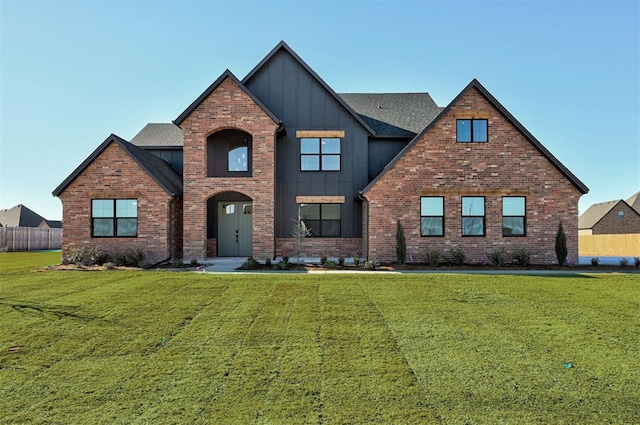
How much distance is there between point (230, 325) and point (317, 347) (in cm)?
192

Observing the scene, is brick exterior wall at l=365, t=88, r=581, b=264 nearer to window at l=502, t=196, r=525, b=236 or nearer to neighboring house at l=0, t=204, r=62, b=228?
window at l=502, t=196, r=525, b=236

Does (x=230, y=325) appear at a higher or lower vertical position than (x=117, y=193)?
lower

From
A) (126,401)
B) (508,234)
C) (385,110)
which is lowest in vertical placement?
(126,401)

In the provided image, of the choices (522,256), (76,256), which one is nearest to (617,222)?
(522,256)

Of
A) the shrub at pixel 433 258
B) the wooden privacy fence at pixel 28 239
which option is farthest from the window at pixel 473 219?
the wooden privacy fence at pixel 28 239

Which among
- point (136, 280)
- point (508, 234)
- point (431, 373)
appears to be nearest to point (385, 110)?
point (508, 234)

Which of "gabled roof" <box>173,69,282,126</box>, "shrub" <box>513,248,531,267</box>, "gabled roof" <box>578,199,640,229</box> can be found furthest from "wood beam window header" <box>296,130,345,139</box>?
"gabled roof" <box>578,199,640,229</box>

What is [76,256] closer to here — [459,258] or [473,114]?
[459,258]

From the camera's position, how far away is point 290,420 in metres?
3.85

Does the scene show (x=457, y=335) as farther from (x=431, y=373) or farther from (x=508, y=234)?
(x=508, y=234)

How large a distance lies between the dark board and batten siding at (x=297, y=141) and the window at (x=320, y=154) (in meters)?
0.24

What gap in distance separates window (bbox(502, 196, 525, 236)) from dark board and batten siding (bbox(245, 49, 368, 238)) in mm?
6160

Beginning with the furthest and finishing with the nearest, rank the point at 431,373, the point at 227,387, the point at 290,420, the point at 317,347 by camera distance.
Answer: the point at 317,347 → the point at 431,373 → the point at 227,387 → the point at 290,420

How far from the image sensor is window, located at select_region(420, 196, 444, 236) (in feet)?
54.4
